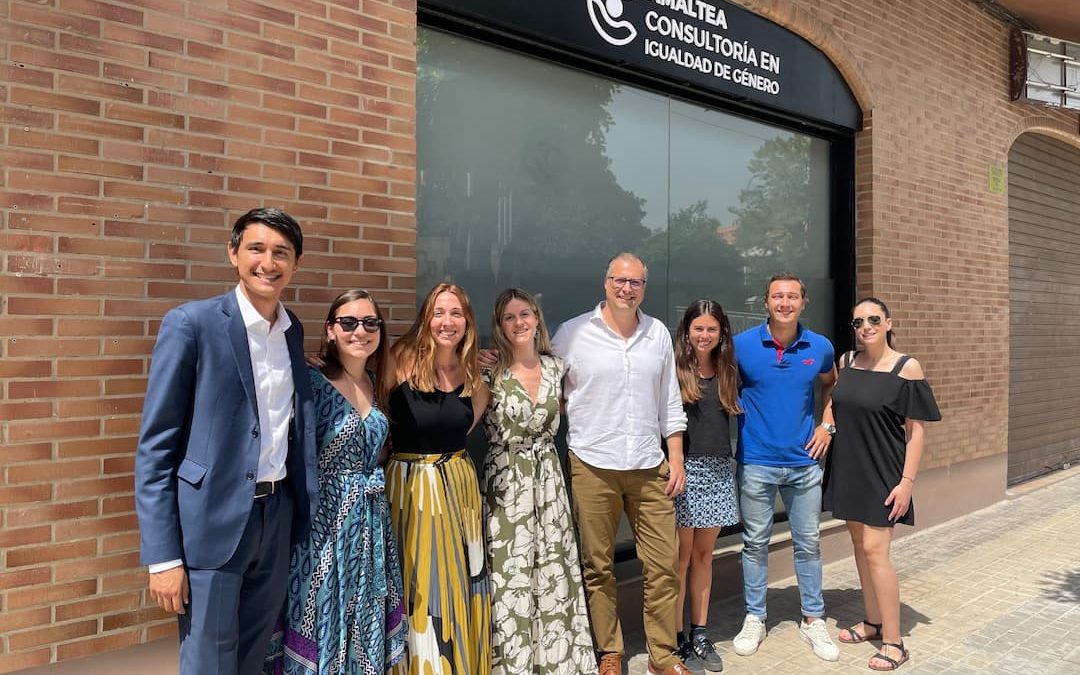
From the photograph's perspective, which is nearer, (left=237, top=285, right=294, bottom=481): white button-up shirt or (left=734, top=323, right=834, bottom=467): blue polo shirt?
(left=237, top=285, right=294, bottom=481): white button-up shirt

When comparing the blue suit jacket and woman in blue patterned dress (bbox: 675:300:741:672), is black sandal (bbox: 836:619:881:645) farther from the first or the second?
the blue suit jacket

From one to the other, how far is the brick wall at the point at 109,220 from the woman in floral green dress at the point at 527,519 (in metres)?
0.94

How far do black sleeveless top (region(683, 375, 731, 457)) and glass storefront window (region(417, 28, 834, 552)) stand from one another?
3.49ft

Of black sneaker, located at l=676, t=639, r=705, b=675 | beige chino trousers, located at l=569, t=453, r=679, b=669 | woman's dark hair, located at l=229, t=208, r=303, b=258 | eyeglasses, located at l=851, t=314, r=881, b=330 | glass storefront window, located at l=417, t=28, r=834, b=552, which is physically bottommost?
black sneaker, located at l=676, t=639, r=705, b=675

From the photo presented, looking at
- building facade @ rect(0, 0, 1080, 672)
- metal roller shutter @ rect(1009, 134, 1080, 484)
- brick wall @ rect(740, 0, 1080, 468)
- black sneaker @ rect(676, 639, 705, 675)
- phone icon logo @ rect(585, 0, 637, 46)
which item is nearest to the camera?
building facade @ rect(0, 0, 1080, 672)

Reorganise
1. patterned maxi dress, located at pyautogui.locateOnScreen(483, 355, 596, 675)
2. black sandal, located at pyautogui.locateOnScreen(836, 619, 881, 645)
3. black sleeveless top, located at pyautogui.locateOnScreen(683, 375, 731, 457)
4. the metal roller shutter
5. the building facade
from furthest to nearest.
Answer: the metal roller shutter → black sandal, located at pyautogui.locateOnScreen(836, 619, 881, 645) → black sleeveless top, located at pyautogui.locateOnScreen(683, 375, 731, 457) → patterned maxi dress, located at pyautogui.locateOnScreen(483, 355, 596, 675) → the building facade

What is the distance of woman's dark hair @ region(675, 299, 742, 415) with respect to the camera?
405 cm

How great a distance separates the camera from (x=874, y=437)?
159 inches

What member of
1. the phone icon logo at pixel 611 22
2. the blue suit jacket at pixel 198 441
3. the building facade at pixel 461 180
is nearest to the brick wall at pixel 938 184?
the building facade at pixel 461 180

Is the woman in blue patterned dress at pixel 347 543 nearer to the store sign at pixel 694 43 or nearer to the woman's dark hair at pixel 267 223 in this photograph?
the woman's dark hair at pixel 267 223

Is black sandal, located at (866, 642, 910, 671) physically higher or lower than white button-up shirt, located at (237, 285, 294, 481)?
lower

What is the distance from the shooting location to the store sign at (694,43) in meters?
4.20

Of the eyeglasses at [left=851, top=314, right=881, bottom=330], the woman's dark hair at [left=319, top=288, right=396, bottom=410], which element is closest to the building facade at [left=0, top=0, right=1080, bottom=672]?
the woman's dark hair at [left=319, top=288, right=396, bottom=410]

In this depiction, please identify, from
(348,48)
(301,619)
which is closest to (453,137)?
(348,48)
